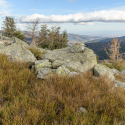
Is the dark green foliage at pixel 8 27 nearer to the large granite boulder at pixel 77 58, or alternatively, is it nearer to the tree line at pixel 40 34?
the tree line at pixel 40 34

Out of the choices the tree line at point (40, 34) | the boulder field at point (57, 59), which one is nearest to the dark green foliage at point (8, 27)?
the tree line at point (40, 34)

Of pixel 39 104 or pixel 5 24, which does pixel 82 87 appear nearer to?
pixel 39 104

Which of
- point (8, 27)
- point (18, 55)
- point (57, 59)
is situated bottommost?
point (57, 59)

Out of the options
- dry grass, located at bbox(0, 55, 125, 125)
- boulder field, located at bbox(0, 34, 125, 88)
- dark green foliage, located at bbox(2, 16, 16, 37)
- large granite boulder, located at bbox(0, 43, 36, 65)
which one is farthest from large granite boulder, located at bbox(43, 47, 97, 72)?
dark green foliage, located at bbox(2, 16, 16, 37)

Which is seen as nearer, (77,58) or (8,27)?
(77,58)

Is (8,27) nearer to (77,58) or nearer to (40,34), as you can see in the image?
(40,34)

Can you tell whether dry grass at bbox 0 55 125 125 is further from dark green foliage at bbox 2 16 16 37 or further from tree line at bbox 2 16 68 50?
dark green foliage at bbox 2 16 16 37

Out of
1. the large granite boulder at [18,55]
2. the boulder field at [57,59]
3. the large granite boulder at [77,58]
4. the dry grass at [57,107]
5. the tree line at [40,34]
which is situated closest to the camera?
the dry grass at [57,107]

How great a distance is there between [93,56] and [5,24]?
4692 cm

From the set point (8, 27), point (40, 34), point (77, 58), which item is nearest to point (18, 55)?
point (77, 58)

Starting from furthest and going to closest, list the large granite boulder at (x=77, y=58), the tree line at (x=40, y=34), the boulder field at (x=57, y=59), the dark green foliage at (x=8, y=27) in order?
the dark green foliage at (x=8, y=27), the tree line at (x=40, y=34), the large granite boulder at (x=77, y=58), the boulder field at (x=57, y=59)

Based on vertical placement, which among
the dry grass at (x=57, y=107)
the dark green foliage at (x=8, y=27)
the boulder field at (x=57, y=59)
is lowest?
the dry grass at (x=57, y=107)

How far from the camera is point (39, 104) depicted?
2330 millimetres

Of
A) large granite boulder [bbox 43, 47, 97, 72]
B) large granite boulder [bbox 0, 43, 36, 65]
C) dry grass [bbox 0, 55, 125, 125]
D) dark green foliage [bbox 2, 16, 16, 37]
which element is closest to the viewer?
dry grass [bbox 0, 55, 125, 125]
